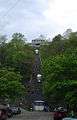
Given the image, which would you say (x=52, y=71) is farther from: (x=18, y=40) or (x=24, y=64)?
(x=18, y=40)

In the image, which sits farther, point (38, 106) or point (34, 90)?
point (34, 90)

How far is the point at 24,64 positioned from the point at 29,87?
31.7 ft

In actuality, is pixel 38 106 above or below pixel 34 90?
below

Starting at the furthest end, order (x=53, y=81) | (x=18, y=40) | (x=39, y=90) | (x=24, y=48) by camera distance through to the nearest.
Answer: (x=18, y=40)
(x=24, y=48)
(x=39, y=90)
(x=53, y=81)

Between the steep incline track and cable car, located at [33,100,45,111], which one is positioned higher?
the steep incline track

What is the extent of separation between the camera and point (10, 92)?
68812 millimetres

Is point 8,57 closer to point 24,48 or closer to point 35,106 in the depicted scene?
point 24,48

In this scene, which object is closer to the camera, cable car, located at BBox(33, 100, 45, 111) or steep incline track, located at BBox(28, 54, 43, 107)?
cable car, located at BBox(33, 100, 45, 111)

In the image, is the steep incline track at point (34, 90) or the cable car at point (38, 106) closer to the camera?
the cable car at point (38, 106)

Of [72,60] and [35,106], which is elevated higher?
[72,60]

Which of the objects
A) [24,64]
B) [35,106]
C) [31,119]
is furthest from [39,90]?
[31,119]

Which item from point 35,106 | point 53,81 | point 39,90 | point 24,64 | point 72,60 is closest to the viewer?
point 72,60

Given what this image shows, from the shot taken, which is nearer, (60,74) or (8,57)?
(60,74)

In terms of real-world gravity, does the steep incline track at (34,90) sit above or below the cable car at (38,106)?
above
